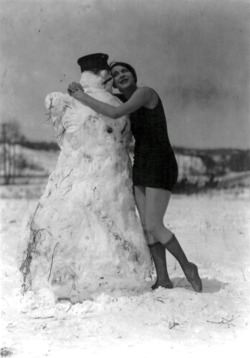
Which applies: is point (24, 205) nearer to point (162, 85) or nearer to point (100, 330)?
point (162, 85)

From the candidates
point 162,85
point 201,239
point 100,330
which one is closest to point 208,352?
point 100,330

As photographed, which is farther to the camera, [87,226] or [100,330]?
[87,226]

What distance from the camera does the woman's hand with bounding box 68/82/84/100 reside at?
4.09 metres

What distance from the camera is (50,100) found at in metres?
4.19

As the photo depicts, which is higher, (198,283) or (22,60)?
(22,60)

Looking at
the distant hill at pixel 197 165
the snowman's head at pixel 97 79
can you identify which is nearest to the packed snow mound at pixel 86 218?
the snowman's head at pixel 97 79

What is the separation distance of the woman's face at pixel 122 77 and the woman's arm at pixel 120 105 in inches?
8.8

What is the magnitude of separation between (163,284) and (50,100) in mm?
1761

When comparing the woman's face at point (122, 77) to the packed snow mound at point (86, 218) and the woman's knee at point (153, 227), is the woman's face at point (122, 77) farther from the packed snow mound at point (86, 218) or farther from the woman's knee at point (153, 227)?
the woman's knee at point (153, 227)

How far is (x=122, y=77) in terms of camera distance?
14.0ft

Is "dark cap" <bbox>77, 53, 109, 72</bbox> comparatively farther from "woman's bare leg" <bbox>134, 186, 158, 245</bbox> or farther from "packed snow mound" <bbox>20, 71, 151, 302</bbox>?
"woman's bare leg" <bbox>134, 186, 158, 245</bbox>

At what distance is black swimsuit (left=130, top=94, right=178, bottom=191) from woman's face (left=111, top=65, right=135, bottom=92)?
0.25m

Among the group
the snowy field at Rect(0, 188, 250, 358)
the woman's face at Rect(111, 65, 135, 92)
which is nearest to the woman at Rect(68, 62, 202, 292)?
the woman's face at Rect(111, 65, 135, 92)

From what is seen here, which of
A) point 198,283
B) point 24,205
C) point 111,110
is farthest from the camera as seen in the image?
point 24,205
